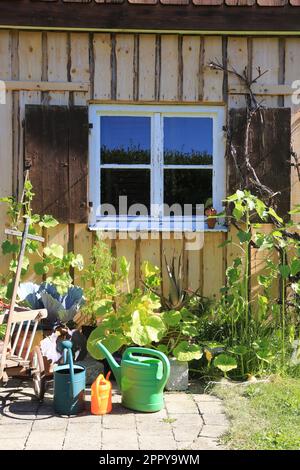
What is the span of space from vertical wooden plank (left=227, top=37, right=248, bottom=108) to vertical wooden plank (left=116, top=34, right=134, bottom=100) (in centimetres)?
99

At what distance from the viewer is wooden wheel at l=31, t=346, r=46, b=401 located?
443cm

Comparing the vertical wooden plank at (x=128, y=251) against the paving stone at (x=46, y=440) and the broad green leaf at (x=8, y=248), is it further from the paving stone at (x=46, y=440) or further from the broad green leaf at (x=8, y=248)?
the paving stone at (x=46, y=440)

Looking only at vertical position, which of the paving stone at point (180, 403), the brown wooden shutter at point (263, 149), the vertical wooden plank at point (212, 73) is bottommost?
the paving stone at point (180, 403)

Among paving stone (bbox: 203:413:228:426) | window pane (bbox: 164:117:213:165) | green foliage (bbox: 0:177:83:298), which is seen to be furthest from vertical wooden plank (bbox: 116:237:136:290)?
paving stone (bbox: 203:413:228:426)

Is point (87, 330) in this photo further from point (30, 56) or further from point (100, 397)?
point (30, 56)

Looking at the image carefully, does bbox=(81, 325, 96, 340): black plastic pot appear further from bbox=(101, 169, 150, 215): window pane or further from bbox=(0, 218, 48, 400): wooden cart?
bbox=(101, 169, 150, 215): window pane

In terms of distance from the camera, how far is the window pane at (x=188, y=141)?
5.93 meters

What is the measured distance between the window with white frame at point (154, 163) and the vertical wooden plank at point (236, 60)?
169 mm

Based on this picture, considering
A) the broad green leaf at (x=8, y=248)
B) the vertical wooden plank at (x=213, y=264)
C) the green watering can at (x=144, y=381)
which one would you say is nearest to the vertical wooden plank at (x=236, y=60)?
the vertical wooden plank at (x=213, y=264)

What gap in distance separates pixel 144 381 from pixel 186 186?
2.37 meters

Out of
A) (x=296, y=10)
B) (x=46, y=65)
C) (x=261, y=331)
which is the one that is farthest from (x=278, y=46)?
(x=261, y=331)

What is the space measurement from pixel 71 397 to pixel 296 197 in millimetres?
3119

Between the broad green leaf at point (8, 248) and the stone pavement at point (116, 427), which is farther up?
the broad green leaf at point (8, 248)
